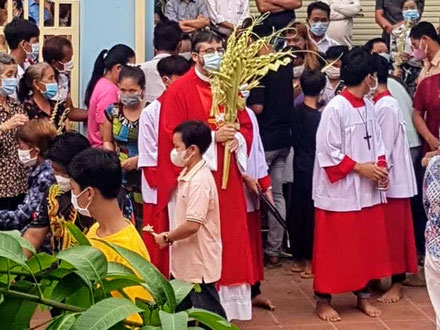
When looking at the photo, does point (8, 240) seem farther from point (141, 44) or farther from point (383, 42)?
point (383, 42)

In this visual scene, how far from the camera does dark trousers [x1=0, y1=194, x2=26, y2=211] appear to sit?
6887mm

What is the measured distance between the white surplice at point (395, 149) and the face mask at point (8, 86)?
256 cm

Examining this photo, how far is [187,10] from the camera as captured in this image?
31.6 feet

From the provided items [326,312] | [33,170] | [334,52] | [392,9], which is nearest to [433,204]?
[326,312]

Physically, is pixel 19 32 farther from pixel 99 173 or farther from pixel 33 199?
pixel 99 173

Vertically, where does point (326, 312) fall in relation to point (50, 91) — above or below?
below

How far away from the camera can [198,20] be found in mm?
9430

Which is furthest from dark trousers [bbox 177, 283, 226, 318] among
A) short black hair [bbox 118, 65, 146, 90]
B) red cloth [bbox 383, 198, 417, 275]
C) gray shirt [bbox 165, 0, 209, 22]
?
gray shirt [bbox 165, 0, 209, 22]

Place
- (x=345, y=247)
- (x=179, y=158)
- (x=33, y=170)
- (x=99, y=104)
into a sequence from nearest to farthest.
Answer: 1. (x=179, y=158)
2. (x=33, y=170)
3. (x=345, y=247)
4. (x=99, y=104)

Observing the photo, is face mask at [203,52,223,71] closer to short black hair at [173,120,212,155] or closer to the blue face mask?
short black hair at [173,120,212,155]

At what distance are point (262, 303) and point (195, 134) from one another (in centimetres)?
204

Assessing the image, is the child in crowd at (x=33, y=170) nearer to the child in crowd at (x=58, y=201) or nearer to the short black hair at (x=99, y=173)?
the child in crowd at (x=58, y=201)

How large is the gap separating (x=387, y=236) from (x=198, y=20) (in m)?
3.18

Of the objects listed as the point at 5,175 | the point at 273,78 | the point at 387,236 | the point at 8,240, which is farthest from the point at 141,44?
the point at 8,240
